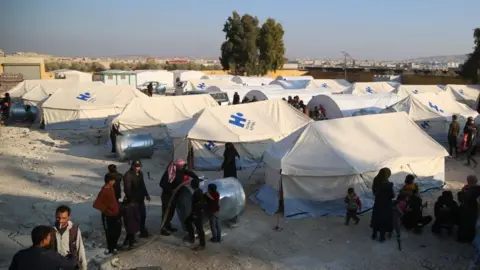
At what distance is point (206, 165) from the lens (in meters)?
13.5

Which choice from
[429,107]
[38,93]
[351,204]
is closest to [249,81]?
[38,93]

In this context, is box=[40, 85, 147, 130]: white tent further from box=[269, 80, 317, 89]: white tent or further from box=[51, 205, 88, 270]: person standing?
box=[51, 205, 88, 270]: person standing

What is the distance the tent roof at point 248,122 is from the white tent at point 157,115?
7.22 feet

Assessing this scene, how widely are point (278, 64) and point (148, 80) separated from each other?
53.1 ft

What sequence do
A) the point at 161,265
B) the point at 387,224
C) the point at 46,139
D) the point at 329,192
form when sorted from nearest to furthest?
the point at 161,265, the point at 387,224, the point at 329,192, the point at 46,139

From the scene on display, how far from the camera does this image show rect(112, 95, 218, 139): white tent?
1614 centimetres

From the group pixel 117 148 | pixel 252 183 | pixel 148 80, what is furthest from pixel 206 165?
pixel 148 80

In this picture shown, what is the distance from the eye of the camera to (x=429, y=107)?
16.6 meters

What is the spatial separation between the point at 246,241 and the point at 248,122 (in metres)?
6.15

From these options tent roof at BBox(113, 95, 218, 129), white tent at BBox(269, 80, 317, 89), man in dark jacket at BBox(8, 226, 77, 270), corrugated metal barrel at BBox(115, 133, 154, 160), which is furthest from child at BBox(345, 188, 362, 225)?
white tent at BBox(269, 80, 317, 89)

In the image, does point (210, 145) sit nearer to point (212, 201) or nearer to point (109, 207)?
point (212, 201)

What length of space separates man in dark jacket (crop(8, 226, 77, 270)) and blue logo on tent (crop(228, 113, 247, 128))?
9608 mm

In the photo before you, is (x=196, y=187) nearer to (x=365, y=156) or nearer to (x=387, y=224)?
(x=387, y=224)

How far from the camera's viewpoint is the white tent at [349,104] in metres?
19.3
